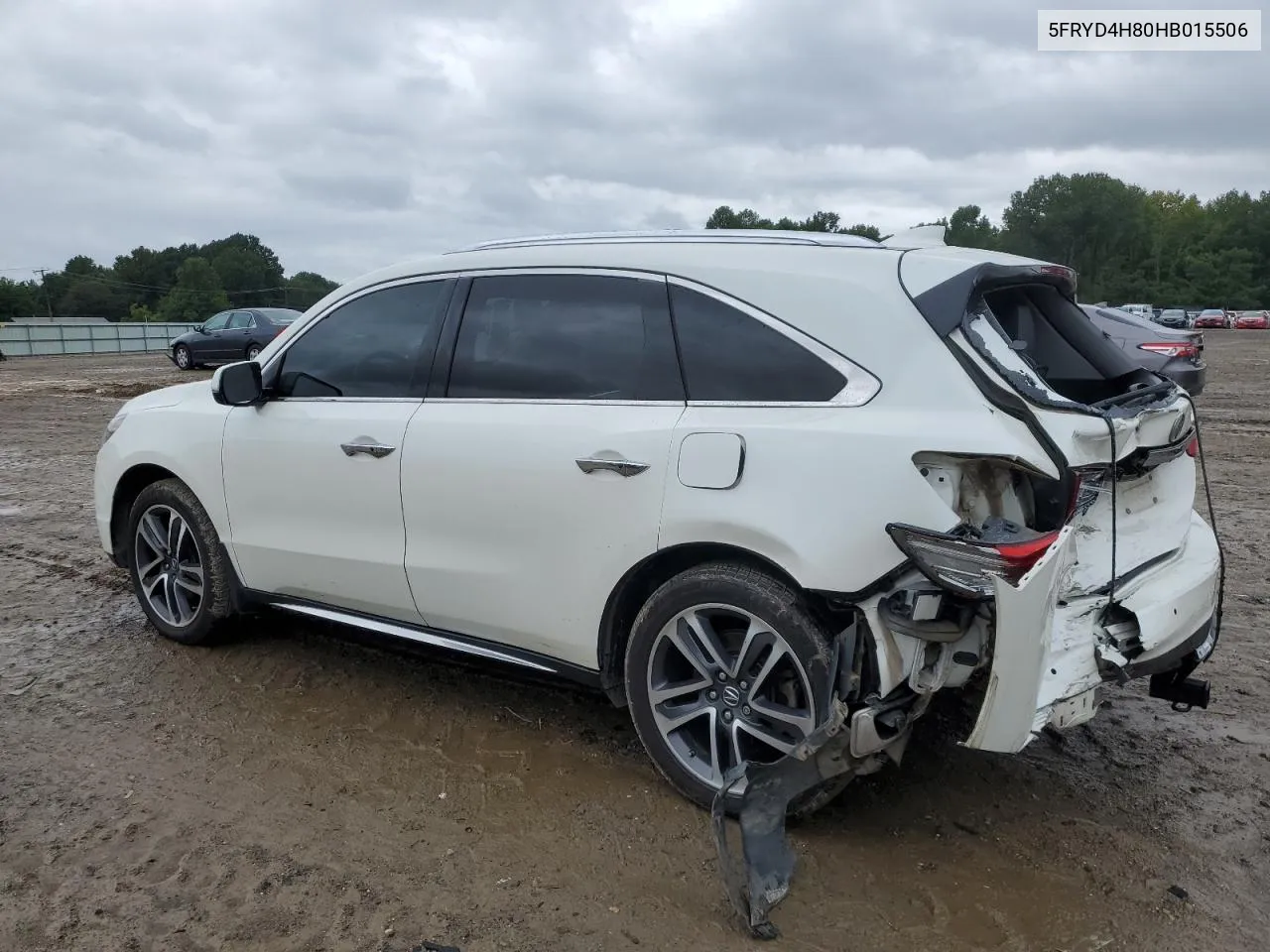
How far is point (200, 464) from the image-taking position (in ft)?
15.6

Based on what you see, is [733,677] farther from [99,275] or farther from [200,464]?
[99,275]

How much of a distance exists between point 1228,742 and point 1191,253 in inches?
4174

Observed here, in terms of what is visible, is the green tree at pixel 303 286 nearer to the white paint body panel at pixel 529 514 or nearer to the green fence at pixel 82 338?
the green fence at pixel 82 338

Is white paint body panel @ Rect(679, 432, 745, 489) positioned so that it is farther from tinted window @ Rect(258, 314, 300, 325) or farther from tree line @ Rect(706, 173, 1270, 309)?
tree line @ Rect(706, 173, 1270, 309)

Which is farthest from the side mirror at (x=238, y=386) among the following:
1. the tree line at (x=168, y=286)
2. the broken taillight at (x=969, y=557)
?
the tree line at (x=168, y=286)

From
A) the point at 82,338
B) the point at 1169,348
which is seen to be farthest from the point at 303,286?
the point at 1169,348

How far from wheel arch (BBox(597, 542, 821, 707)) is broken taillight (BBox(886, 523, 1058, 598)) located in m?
0.46

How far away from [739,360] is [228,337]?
24.9 meters

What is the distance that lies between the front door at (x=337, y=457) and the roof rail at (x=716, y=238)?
1.62 ft

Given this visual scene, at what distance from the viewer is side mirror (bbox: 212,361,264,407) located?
174 inches

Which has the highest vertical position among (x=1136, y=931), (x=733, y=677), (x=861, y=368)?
(x=861, y=368)

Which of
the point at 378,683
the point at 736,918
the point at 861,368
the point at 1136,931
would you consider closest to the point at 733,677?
the point at 736,918

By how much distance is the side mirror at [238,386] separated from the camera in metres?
4.42

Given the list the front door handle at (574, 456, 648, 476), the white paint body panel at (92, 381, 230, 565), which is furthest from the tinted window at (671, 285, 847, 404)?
the white paint body panel at (92, 381, 230, 565)
